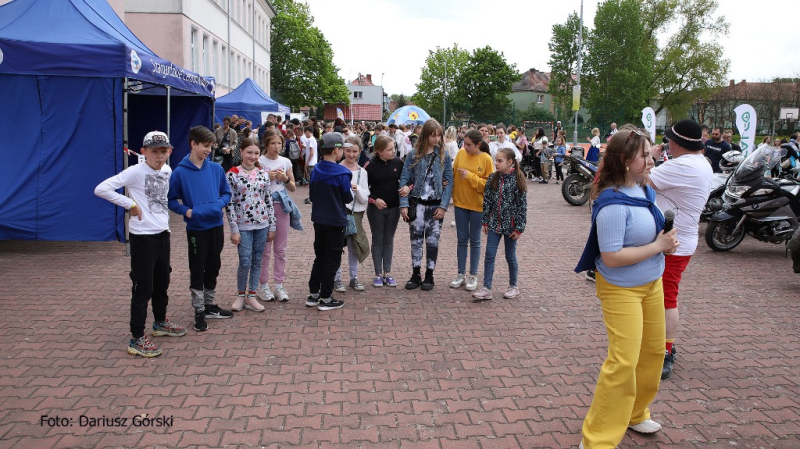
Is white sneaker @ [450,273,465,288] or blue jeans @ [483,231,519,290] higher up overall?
blue jeans @ [483,231,519,290]

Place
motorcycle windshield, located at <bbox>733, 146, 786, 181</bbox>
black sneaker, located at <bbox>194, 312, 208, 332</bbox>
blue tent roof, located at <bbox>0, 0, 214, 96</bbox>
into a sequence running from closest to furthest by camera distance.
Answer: black sneaker, located at <bbox>194, 312, 208, 332</bbox>
blue tent roof, located at <bbox>0, 0, 214, 96</bbox>
motorcycle windshield, located at <bbox>733, 146, 786, 181</bbox>

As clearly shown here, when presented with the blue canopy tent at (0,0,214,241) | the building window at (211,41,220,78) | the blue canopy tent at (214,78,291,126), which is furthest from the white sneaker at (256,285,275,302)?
the building window at (211,41,220,78)

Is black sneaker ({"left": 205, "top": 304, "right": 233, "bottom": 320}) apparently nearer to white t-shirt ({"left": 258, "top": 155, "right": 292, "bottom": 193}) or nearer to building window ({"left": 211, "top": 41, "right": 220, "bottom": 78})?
white t-shirt ({"left": 258, "top": 155, "right": 292, "bottom": 193})

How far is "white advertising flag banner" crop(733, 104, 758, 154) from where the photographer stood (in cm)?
1653

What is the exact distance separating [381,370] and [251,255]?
2.04 meters

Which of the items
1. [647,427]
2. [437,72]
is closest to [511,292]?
[647,427]

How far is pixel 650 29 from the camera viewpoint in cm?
6331

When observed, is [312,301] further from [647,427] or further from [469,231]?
[647,427]

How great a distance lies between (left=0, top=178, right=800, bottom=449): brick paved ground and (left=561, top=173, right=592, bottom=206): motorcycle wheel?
25.2 ft

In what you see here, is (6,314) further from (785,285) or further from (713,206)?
(713,206)

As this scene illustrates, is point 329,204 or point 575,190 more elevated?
point 329,204

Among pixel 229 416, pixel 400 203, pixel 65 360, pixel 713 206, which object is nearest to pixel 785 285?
pixel 713 206

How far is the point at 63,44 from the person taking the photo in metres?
7.96

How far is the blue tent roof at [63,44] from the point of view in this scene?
7.96 metres
